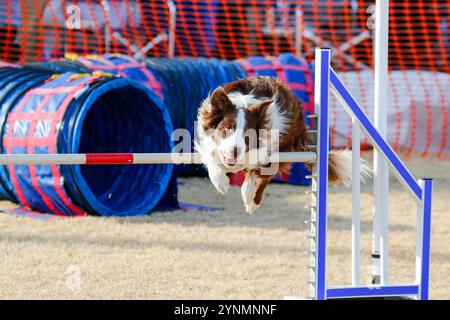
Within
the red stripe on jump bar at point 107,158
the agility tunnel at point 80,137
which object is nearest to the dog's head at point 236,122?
the red stripe on jump bar at point 107,158

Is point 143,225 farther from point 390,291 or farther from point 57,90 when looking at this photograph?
point 390,291

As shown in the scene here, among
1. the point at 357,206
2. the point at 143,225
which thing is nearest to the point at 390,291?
the point at 357,206

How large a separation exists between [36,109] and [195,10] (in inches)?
233

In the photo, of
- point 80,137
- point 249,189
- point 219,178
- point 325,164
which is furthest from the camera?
point 80,137

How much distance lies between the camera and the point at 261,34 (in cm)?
1236

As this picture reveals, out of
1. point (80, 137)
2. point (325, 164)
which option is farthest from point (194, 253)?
point (325, 164)

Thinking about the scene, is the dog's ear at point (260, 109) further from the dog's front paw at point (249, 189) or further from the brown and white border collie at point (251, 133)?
the dog's front paw at point (249, 189)

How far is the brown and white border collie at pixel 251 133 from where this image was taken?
4.07 meters

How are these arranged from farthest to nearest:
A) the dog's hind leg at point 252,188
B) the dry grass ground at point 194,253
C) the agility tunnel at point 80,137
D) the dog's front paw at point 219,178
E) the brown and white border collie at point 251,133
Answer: the agility tunnel at point 80,137 < the dog's hind leg at point 252,188 < the dry grass ground at point 194,253 < the dog's front paw at point 219,178 < the brown and white border collie at point 251,133

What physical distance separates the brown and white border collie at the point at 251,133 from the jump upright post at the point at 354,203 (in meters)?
0.25

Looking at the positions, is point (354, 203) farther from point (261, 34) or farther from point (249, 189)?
point (261, 34)

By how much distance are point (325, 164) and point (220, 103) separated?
32.1 inches

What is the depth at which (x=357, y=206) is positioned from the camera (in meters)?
3.79

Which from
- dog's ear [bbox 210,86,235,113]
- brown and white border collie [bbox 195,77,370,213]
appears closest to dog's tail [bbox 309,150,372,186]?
brown and white border collie [bbox 195,77,370,213]
